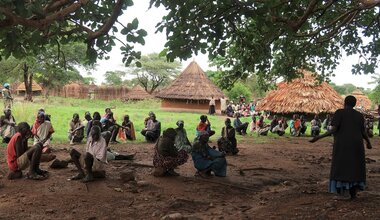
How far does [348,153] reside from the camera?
20.5ft

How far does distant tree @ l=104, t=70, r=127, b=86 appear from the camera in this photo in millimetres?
66062

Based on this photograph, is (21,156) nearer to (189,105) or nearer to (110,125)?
(110,125)

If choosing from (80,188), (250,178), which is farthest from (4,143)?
(250,178)

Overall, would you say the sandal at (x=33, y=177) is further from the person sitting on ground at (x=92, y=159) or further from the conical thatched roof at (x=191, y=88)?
the conical thatched roof at (x=191, y=88)

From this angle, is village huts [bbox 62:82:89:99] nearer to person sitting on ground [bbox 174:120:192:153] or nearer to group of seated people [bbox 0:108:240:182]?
group of seated people [bbox 0:108:240:182]

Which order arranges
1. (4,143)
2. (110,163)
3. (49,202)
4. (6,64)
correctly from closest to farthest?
(49,202) → (110,163) → (4,143) → (6,64)

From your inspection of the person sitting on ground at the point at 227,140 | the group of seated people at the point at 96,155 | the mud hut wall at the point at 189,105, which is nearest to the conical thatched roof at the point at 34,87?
the mud hut wall at the point at 189,105

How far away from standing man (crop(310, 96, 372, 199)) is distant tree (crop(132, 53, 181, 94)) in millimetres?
51496

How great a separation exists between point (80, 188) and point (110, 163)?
2.42 metres

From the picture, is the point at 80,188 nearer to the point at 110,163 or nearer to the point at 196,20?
the point at 110,163

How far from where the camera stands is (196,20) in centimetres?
710

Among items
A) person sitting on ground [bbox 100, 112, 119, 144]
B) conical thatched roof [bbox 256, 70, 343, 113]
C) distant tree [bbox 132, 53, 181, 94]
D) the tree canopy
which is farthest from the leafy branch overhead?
distant tree [bbox 132, 53, 181, 94]

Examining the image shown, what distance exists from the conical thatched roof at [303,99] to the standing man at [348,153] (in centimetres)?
1731

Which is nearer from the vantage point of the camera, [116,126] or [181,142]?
[181,142]
